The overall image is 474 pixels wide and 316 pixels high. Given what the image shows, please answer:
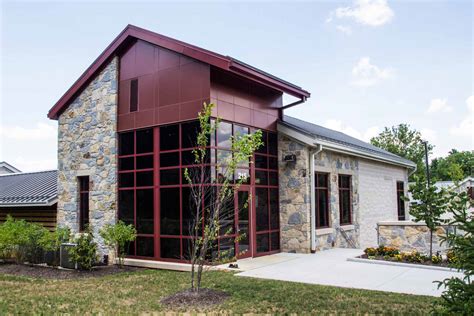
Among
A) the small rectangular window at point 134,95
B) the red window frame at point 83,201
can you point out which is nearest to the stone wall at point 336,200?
the small rectangular window at point 134,95

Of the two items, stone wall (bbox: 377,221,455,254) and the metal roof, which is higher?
the metal roof

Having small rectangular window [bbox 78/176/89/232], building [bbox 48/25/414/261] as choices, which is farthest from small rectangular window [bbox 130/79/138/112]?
small rectangular window [bbox 78/176/89/232]

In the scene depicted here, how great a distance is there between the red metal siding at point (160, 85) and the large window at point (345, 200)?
6.89m

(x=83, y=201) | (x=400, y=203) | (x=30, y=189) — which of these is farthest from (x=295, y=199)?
(x=30, y=189)

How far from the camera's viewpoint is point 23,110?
1897 cm

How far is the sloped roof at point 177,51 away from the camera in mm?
10803

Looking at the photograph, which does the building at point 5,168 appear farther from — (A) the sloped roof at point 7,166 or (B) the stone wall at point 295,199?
(B) the stone wall at point 295,199

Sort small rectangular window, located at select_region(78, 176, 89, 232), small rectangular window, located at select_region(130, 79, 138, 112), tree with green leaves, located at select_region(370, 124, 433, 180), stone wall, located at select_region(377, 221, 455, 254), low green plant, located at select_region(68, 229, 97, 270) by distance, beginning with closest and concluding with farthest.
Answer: low green plant, located at select_region(68, 229, 97, 270)
stone wall, located at select_region(377, 221, 455, 254)
small rectangular window, located at select_region(130, 79, 138, 112)
small rectangular window, located at select_region(78, 176, 89, 232)
tree with green leaves, located at select_region(370, 124, 433, 180)

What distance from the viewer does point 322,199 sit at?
45.6ft

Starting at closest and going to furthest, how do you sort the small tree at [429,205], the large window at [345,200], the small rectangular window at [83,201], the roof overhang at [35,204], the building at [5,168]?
the small tree at [429,205]
the small rectangular window at [83,201]
the roof overhang at [35,204]
the large window at [345,200]
the building at [5,168]

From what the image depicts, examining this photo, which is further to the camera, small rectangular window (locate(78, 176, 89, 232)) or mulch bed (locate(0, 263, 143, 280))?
small rectangular window (locate(78, 176, 89, 232))

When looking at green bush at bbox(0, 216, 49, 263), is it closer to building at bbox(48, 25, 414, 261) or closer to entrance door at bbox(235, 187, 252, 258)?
building at bbox(48, 25, 414, 261)

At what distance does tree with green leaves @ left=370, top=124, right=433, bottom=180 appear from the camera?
38.7 metres

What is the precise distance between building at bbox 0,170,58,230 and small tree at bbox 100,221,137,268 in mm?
4036
